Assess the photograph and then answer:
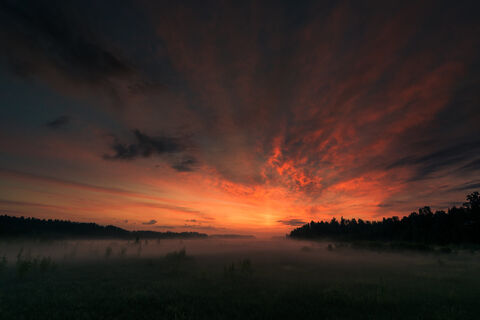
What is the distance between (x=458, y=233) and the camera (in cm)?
9000

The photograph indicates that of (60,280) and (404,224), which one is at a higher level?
(404,224)

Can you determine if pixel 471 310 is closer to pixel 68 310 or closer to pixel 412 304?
pixel 412 304

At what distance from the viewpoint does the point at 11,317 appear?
1402 cm

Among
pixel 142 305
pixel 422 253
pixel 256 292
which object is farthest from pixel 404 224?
pixel 142 305

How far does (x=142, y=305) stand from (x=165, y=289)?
19.0 feet

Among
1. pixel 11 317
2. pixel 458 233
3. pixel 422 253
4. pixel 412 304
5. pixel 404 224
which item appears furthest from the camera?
pixel 404 224

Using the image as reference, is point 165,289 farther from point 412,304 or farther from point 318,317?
point 412,304

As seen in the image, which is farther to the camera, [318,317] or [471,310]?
[471,310]

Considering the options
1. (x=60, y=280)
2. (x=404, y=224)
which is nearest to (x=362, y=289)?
(x=60, y=280)

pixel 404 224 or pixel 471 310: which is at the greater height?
pixel 404 224

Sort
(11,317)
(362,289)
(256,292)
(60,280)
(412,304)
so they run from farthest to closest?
(60,280) → (362,289) → (256,292) → (412,304) → (11,317)

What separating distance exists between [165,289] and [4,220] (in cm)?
23019

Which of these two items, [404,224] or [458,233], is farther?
[404,224]

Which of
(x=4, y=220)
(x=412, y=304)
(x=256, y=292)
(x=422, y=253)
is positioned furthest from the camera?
(x=4, y=220)
